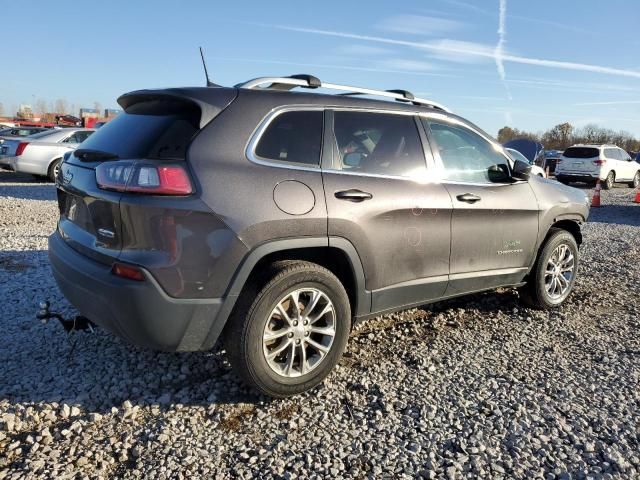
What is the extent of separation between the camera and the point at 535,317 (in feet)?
15.1

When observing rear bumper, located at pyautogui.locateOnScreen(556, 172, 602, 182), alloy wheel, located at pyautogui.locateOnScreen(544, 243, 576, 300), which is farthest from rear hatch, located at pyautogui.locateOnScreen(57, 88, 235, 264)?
rear bumper, located at pyautogui.locateOnScreen(556, 172, 602, 182)

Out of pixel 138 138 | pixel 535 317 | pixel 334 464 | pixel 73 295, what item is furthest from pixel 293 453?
pixel 535 317

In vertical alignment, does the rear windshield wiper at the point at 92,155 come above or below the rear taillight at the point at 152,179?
above

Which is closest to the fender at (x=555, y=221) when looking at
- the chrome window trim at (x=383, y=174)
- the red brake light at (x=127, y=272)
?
the chrome window trim at (x=383, y=174)

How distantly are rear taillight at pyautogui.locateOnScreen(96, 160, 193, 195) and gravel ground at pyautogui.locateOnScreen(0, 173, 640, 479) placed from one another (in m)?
1.28

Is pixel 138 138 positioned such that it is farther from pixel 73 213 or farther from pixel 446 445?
pixel 446 445

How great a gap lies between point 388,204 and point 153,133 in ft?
5.01

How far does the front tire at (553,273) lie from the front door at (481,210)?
0.70 ft

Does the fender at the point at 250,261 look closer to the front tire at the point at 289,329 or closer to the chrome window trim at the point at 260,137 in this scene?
the front tire at the point at 289,329

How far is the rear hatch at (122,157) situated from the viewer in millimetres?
2611

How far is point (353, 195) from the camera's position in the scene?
122 inches

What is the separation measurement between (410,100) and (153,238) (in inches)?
90.5

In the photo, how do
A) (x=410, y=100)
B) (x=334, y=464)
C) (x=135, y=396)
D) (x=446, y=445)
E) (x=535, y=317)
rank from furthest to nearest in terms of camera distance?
(x=535, y=317) < (x=410, y=100) < (x=135, y=396) < (x=446, y=445) < (x=334, y=464)

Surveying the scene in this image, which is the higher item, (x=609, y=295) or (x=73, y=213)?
(x=73, y=213)
